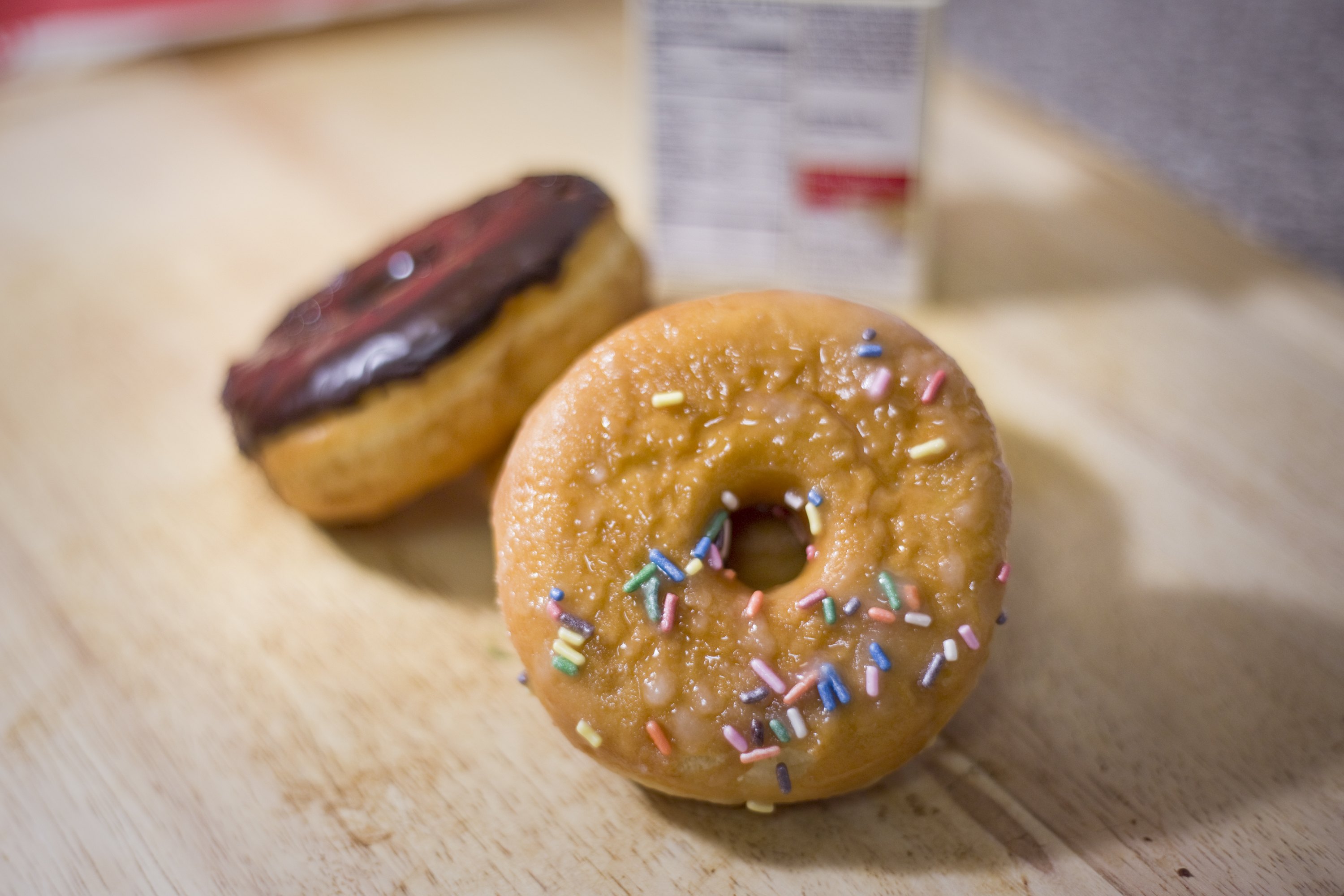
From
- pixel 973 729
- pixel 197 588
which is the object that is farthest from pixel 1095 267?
pixel 197 588

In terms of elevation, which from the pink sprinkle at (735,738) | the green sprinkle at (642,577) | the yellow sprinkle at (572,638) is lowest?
the pink sprinkle at (735,738)

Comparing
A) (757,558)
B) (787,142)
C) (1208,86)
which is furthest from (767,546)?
(1208,86)

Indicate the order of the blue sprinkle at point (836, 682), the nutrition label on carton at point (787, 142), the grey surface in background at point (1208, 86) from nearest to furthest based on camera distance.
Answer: the blue sprinkle at point (836, 682)
the nutrition label on carton at point (787, 142)
the grey surface in background at point (1208, 86)

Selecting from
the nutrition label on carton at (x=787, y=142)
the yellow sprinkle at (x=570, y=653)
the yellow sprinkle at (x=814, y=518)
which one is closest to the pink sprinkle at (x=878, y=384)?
the yellow sprinkle at (x=814, y=518)

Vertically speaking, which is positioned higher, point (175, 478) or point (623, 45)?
point (623, 45)

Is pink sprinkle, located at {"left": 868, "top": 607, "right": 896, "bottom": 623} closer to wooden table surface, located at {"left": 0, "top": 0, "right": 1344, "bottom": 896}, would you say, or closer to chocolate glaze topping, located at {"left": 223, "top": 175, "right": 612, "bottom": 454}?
wooden table surface, located at {"left": 0, "top": 0, "right": 1344, "bottom": 896}

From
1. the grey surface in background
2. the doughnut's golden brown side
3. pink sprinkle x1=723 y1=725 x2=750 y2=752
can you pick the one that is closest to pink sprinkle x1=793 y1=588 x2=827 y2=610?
pink sprinkle x1=723 y1=725 x2=750 y2=752

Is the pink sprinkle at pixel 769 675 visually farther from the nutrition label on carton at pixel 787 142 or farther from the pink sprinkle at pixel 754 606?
the nutrition label on carton at pixel 787 142

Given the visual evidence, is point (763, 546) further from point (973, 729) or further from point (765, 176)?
point (765, 176)
